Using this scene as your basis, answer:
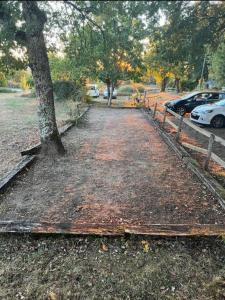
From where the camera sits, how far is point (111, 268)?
349cm

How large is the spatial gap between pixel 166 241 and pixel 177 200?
147cm

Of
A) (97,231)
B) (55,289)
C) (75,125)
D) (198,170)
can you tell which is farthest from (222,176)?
(75,125)

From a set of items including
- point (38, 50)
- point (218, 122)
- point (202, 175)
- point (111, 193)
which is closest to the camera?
point (111, 193)

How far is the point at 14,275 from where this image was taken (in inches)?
132

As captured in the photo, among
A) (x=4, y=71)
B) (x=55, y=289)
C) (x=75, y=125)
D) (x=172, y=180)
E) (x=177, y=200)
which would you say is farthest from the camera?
(x=75, y=125)

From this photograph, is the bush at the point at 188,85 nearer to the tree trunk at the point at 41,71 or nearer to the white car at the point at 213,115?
the white car at the point at 213,115

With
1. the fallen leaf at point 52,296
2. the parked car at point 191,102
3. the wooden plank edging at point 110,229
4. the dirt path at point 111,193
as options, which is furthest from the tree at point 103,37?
the parked car at point 191,102

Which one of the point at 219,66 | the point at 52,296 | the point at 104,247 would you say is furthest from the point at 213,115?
the point at 219,66

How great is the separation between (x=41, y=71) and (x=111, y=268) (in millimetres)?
5579

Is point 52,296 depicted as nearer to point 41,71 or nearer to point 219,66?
point 41,71

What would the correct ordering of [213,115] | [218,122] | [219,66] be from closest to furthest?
[213,115]
[218,122]
[219,66]

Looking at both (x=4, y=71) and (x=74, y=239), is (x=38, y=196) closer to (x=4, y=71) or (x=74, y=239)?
(x=74, y=239)

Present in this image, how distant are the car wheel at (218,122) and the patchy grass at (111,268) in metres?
10.2

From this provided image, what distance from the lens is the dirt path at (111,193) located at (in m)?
4.67
